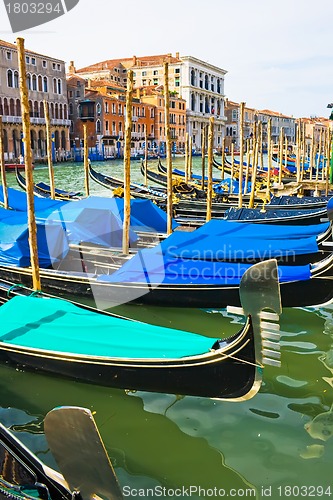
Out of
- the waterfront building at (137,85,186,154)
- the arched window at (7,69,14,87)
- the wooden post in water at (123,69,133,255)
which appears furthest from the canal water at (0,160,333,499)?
the waterfront building at (137,85,186,154)

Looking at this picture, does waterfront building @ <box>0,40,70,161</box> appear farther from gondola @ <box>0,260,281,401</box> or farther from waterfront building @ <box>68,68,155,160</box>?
gondola @ <box>0,260,281,401</box>

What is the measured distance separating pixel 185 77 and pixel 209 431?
35.7 metres

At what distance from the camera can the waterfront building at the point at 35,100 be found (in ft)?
68.9

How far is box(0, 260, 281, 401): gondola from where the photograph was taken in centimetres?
230

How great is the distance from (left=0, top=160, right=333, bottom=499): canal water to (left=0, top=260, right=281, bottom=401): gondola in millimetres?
178

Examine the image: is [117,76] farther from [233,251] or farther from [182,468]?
[182,468]

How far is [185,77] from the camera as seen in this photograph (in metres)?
35.5

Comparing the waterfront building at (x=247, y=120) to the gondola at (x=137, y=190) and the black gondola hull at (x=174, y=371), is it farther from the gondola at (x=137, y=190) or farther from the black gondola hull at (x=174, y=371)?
the black gondola hull at (x=174, y=371)

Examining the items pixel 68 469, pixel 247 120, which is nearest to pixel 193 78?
pixel 247 120

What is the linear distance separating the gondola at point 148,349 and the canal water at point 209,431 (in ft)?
0.58

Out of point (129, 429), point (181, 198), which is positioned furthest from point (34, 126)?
point (129, 429)

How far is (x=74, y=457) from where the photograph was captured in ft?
4.96

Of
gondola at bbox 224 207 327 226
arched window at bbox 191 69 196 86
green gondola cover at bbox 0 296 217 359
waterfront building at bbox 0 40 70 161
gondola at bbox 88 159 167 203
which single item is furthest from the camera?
arched window at bbox 191 69 196 86

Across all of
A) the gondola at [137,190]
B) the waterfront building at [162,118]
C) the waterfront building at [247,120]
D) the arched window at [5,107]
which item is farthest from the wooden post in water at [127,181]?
the waterfront building at [247,120]
